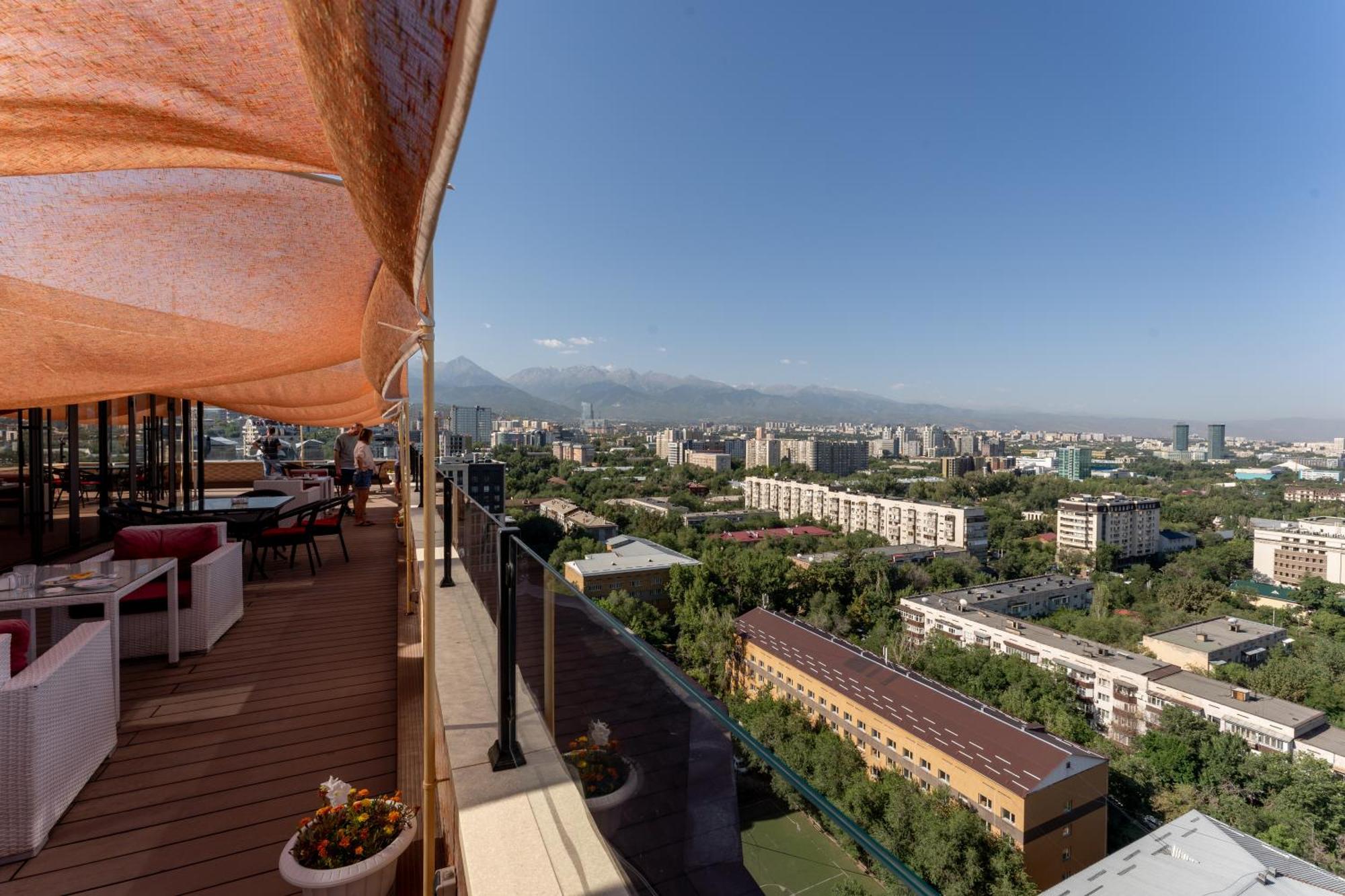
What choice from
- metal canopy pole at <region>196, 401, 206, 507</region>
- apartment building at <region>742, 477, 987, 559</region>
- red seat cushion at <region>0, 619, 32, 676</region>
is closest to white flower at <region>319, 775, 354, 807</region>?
red seat cushion at <region>0, 619, 32, 676</region>

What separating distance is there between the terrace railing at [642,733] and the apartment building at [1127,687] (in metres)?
21.5

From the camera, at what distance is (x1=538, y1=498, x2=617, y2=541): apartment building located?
3103 cm

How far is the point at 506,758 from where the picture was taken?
66.9 inches

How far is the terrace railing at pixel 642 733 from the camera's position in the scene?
810 mm

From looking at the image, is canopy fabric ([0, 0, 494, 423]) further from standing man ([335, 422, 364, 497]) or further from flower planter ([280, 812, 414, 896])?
standing man ([335, 422, 364, 497])

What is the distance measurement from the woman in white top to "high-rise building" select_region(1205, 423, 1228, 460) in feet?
376

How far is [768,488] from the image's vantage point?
5025cm

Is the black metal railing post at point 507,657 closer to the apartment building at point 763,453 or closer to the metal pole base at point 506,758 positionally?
the metal pole base at point 506,758

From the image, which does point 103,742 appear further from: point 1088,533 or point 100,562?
point 1088,533

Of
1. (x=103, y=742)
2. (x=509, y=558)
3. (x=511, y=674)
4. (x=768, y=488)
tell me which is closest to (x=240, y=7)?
(x=509, y=558)

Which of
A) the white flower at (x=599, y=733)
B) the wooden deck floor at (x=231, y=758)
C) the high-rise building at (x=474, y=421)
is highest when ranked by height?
the high-rise building at (x=474, y=421)

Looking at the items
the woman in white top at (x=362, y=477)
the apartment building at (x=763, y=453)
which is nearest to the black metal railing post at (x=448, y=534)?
the woman in white top at (x=362, y=477)

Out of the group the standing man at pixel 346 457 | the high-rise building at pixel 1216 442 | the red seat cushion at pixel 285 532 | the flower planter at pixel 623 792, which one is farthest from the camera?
the high-rise building at pixel 1216 442

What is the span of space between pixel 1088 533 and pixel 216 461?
41585 millimetres
